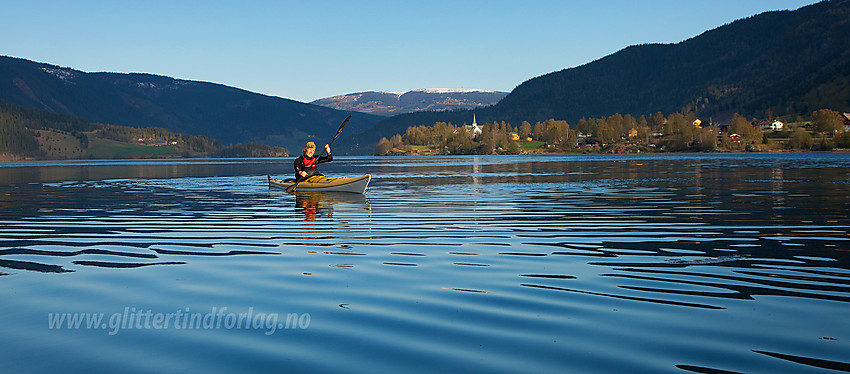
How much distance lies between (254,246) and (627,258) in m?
8.69

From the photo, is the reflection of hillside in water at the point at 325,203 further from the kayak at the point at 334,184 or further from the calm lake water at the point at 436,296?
the calm lake water at the point at 436,296

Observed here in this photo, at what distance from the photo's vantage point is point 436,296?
33.2ft

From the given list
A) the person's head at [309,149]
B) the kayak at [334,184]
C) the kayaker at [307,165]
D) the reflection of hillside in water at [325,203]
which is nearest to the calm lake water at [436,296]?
the reflection of hillside in water at [325,203]

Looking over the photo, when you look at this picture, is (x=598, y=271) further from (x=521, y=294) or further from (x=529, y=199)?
(x=529, y=199)

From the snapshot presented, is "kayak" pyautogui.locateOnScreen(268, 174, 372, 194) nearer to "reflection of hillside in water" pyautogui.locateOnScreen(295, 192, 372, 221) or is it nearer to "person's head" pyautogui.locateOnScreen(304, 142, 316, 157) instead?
"reflection of hillside in water" pyautogui.locateOnScreen(295, 192, 372, 221)

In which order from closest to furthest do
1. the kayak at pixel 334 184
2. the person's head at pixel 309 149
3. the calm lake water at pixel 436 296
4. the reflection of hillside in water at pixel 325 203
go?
the calm lake water at pixel 436 296, the reflection of hillside in water at pixel 325 203, the kayak at pixel 334 184, the person's head at pixel 309 149

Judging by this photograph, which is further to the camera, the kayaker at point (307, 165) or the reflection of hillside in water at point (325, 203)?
the kayaker at point (307, 165)

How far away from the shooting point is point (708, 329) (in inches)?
315

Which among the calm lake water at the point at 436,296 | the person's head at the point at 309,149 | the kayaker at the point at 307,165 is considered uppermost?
the person's head at the point at 309,149

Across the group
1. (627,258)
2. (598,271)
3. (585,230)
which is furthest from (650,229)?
(598,271)

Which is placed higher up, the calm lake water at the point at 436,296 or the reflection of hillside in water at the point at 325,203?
the calm lake water at the point at 436,296

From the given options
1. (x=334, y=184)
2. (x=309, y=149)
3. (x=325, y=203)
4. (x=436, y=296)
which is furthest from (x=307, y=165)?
(x=436, y=296)

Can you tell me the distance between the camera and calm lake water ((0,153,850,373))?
7227mm

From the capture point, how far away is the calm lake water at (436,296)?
23.7 ft
